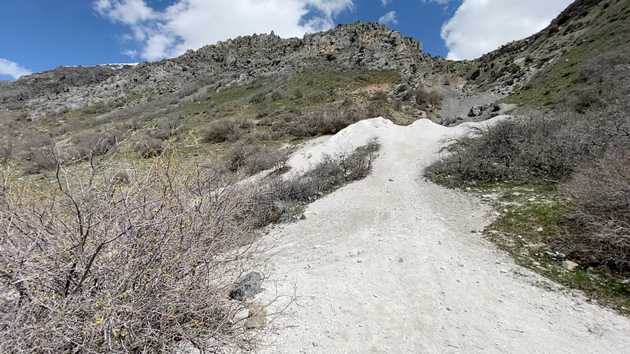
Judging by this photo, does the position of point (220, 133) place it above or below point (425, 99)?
below

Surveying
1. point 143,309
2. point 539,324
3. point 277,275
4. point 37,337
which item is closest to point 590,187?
point 539,324

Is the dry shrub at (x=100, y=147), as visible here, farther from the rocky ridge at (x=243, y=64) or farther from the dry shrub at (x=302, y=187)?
the rocky ridge at (x=243, y=64)

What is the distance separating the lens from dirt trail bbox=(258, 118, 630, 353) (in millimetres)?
3404

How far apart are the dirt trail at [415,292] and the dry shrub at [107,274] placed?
3.66 ft

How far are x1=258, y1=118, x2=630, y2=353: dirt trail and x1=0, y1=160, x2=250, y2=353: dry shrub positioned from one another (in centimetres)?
112

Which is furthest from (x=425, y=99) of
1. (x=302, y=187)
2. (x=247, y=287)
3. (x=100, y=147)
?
(x=100, y=147)

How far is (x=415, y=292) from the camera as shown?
433 centimetres

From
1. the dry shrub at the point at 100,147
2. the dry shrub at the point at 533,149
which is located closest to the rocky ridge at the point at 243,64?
the dry shrub at the point at 533,149

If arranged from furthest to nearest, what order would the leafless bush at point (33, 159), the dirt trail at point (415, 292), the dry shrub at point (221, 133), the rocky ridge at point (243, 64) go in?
the rocky ridge at point (243, 64)
the dry shrub at point (221, 133)
the leafless bush at point (33, 159)
the dirt trail at point (415, 292)

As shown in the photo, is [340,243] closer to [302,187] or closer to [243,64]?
[302,187]

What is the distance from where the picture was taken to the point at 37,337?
1971 millimetres

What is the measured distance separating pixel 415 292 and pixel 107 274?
3591 millimetres

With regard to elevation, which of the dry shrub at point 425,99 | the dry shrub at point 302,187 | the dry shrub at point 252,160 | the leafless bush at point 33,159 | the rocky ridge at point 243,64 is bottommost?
the dry shrub at point 302,187

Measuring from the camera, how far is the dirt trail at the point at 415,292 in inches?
134
